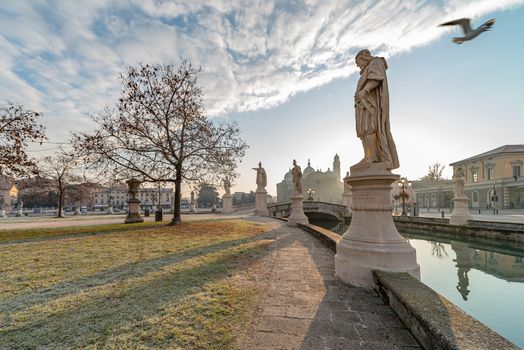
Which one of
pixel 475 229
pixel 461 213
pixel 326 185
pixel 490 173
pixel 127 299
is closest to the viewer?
pixel 127 299

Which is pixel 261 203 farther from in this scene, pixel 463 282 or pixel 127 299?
pixel 127 299

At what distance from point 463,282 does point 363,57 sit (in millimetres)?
6268

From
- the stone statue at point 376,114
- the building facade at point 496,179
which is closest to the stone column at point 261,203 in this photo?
the stone statue at point 376,114

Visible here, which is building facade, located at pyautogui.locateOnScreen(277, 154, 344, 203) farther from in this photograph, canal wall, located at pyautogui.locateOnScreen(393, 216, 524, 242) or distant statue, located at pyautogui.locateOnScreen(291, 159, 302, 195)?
distant statue, located at pyautogui.locateOnScreen(291, 159, 302, 195)

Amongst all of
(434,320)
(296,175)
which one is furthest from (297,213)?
(434,320)

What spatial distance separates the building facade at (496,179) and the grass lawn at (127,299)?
44077 millimetres

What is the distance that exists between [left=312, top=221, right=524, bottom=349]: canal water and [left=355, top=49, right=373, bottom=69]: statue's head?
495cm

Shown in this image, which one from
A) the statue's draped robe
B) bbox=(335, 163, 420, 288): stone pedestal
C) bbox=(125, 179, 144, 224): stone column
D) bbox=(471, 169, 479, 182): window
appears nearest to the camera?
bbox=(335, 163, 420, 288): stone pedestal

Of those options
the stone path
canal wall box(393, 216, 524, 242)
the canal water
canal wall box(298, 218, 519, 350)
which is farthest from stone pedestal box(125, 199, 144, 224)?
canal wall box(393, 216, 524, 242)

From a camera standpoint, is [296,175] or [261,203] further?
[261,203]

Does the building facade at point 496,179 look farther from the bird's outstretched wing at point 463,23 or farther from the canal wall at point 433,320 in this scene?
the canal wall at point 433,320

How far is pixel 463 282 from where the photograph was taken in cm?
613

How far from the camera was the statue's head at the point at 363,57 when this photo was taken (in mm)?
4555

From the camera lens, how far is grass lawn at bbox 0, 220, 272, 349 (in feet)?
7.50
